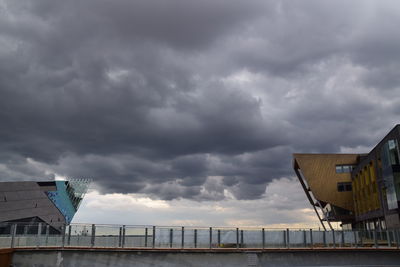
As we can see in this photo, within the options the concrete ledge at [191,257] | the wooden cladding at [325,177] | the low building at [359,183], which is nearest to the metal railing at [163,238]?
the concrete ledge at [191,257]

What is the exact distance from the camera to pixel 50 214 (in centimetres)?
8062

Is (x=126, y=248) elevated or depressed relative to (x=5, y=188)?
depressed

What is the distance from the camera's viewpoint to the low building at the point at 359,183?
2013 inches

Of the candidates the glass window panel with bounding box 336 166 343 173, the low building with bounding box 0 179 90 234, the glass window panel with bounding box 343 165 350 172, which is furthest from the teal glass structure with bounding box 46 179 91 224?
the glass window panel with bounding box 343 165 350 172

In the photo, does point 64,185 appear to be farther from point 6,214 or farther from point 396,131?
point 396,131

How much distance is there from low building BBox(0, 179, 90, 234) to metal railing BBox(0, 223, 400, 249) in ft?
110

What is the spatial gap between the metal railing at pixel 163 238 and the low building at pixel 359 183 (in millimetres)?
21804

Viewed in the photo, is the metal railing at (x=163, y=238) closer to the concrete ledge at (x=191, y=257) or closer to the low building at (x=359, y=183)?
the concrete ledge at (x=191, y=257)

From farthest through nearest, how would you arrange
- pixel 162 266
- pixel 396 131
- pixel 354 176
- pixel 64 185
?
1. pixel 64 185
2. pixel 354 176
3. pixel 396 131
4. pixel 162 266

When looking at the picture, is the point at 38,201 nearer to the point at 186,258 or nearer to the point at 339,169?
the point at 186,258

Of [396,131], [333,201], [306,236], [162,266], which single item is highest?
[396,131]

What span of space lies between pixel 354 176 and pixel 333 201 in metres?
7.35

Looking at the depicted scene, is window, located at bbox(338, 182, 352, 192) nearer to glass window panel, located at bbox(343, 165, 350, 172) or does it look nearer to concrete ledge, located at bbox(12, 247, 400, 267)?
glass window panel, located at bbox(343, 165, 350, 172)

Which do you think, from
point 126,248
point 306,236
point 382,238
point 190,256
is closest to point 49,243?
point 126,248
